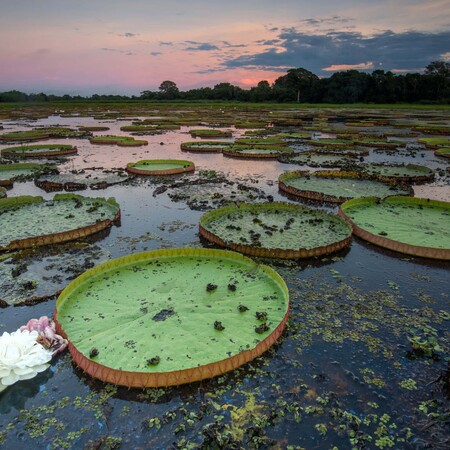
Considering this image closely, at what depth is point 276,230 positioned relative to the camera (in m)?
5.65

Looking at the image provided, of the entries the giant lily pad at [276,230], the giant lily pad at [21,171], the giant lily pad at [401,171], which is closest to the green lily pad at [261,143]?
the giant lily pad at [401,171]

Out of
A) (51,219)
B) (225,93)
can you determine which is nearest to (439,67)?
(225,93)

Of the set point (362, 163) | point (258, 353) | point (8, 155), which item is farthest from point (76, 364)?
point (8, 155)

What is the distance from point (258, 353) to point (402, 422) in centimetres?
111

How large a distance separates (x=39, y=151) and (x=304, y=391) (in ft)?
45.1

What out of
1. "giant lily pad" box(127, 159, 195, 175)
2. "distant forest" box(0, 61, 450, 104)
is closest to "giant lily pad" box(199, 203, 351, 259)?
"giant lily pad" box(127, 159, 195, 175)

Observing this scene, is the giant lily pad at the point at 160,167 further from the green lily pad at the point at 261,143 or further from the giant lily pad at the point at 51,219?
the green lily pad at the point at 261,143

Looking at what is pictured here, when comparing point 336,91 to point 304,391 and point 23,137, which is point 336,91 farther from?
point 304,391

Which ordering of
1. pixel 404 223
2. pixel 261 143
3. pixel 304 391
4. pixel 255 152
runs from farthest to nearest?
pixel 261 143, pixel 255 152, pixel 404 223, pixel 304 391

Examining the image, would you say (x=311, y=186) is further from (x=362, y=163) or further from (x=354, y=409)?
(x=354, y=409)

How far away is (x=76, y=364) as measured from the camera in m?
3.08

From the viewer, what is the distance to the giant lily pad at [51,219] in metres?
5.30

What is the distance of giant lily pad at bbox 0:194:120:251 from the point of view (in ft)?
17.4

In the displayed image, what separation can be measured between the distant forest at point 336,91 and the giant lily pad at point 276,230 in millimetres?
55106
